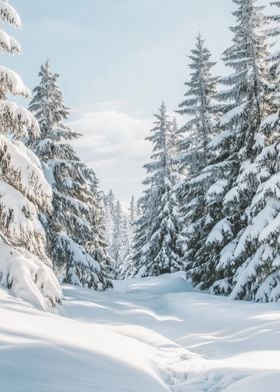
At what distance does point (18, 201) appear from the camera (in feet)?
35.8

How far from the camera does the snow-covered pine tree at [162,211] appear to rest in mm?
31562

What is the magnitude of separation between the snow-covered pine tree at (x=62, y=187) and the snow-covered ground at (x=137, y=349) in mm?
4178

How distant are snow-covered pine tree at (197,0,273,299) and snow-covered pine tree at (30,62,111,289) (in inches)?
228

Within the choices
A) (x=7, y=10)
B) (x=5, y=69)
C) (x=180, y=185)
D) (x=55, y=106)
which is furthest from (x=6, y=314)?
(x=180, y=185)

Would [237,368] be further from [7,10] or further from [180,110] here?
[180,110]

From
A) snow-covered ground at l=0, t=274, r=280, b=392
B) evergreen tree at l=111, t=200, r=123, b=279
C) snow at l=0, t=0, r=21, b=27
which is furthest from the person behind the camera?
evergreen tree at l=111, t=200, r=123, b=279

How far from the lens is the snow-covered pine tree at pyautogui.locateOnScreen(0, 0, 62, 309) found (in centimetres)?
1070

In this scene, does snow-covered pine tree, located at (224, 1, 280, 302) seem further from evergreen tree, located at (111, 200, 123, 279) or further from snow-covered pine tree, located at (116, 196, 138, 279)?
evergreen tree, located at (111, 200, 123, 279)

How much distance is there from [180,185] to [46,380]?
63.3 feet

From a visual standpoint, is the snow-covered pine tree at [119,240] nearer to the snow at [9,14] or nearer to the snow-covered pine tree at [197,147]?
the snow-covered pine tree at [197,147]

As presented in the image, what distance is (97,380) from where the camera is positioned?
18.6ft

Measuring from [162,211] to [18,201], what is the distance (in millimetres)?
21367

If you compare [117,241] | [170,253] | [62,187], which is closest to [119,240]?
[117,241]

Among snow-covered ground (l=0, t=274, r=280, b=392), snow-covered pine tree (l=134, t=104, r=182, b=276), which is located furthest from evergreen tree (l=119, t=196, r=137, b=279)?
snow-covered ground (l=0, t=274, r=280, b=392)
